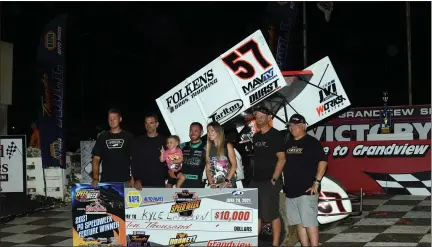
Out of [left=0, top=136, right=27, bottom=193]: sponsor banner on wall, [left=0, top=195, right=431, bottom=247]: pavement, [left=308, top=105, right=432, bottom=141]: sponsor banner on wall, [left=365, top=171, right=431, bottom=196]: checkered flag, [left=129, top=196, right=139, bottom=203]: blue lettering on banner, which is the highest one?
[left=308, top=105, right=432, bottom=141]: sponsor banner on wall

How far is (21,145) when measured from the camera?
405 inches

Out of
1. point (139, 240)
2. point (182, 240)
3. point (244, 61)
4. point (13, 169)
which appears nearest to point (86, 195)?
point (139, 240)

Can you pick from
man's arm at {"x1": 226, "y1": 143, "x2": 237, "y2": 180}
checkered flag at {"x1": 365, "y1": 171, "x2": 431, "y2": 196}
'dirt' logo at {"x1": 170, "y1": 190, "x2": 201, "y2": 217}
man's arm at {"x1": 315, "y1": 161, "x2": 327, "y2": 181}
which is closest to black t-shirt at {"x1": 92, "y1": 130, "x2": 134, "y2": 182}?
'dirt' logo at {"x1": 170, "y1": 190, "x2": 201, "y2": 217}

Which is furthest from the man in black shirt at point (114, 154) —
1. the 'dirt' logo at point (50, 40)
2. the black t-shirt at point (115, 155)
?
the 'dirt' logo at point (50, 40)

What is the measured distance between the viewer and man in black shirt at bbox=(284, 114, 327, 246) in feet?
19.0

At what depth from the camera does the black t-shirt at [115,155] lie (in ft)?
22.2

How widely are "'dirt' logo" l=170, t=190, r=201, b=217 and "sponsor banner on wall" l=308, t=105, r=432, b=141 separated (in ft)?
28.5

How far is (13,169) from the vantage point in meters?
10.1

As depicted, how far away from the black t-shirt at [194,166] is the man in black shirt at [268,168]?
2.23ft

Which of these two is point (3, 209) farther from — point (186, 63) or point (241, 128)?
point (186, 63)

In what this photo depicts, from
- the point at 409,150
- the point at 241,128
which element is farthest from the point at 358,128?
the point at 241,128

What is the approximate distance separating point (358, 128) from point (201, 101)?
24.5ft

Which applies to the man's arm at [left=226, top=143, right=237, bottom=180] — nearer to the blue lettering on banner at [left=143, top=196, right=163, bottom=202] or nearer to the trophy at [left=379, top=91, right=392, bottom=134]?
the blue lettering on banner at [left=143, top=196, right=163, bottom=202]

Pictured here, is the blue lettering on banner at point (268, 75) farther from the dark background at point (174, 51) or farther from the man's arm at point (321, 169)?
the dark background at point (174, 51)
